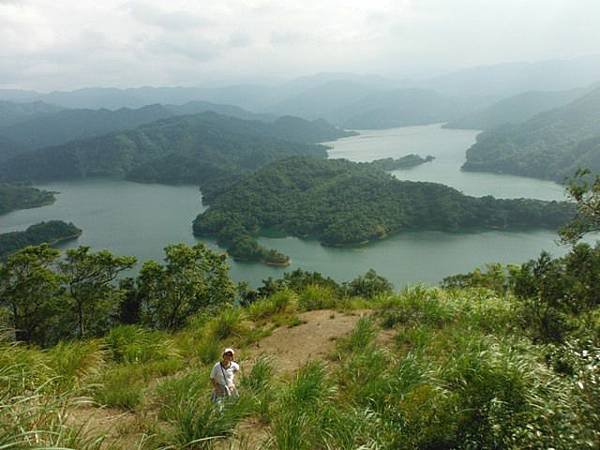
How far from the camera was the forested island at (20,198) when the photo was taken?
76.6 meters

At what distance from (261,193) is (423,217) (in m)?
27.5

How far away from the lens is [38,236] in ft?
168

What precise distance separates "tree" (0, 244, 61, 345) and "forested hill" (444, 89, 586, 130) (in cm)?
15096

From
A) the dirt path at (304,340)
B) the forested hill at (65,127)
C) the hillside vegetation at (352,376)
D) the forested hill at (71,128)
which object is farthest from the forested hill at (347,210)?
the forested hill at (65,127)

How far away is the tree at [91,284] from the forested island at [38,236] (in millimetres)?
39521

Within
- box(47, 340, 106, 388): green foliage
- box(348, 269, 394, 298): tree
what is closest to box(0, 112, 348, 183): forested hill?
box(348, 269, 394, 298): tree

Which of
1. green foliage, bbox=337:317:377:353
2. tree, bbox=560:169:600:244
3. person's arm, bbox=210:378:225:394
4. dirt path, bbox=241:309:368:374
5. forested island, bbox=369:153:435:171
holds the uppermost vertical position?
tree, bbox=560:169:600:244

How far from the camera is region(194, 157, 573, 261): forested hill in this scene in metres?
49.7

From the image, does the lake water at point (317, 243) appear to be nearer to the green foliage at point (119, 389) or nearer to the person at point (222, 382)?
the person at point (222, 382)

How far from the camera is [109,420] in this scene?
9.32 ft

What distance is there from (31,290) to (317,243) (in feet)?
128

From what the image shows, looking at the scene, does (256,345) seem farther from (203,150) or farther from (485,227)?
(203,150)

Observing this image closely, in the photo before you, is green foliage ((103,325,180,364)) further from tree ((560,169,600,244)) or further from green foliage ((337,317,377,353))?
tree ((560,169,600,244))

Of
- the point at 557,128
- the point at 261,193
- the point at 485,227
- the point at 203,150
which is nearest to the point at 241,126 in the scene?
the point at 203,150
